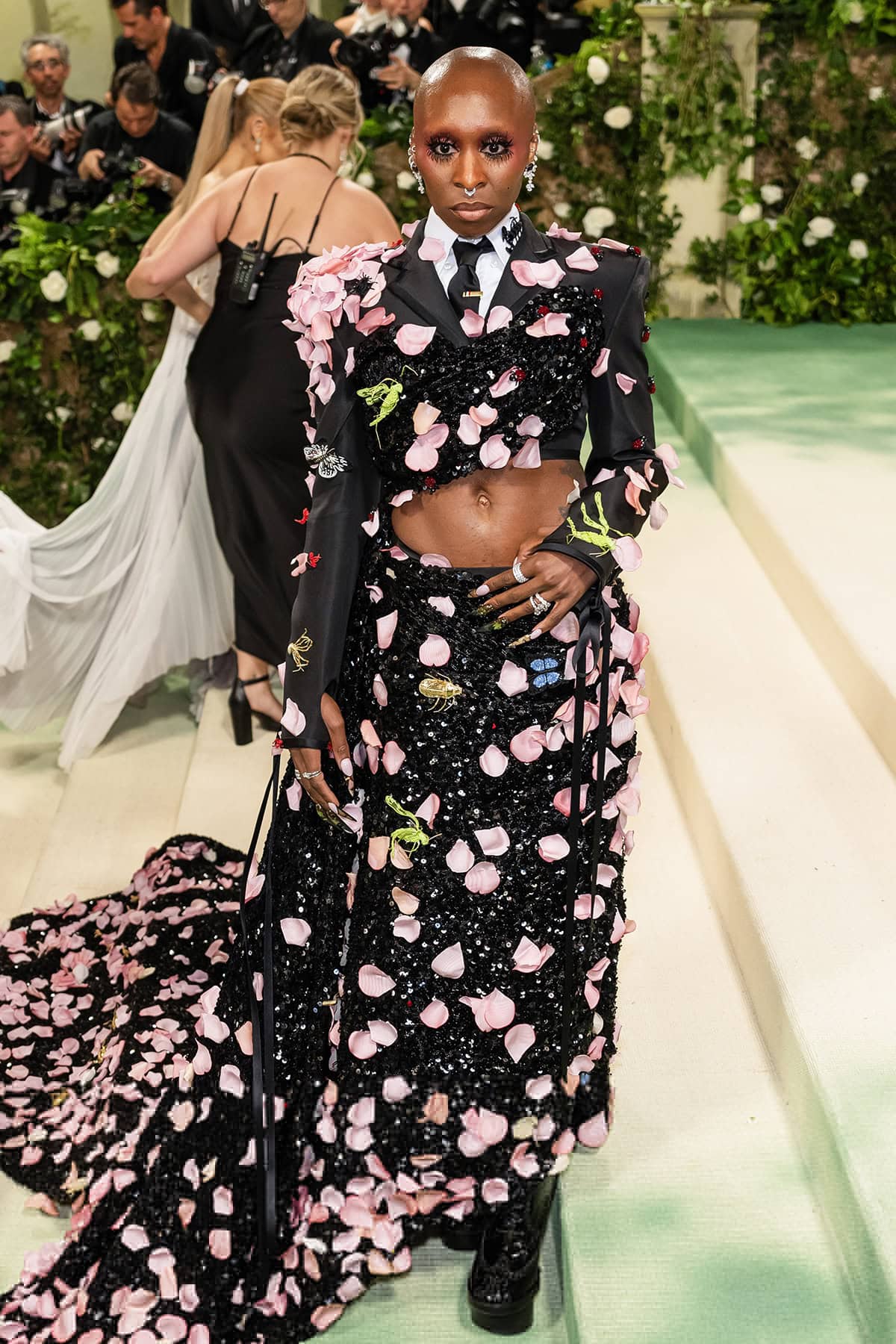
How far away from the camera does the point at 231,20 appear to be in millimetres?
7844

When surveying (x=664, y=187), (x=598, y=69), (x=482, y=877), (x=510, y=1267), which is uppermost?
(x=598, y=69)

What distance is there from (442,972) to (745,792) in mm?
1183

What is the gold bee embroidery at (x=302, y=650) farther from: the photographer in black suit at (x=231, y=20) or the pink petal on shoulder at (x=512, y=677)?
the photographer in black suit at (x=231, y=20)

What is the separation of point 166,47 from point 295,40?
106cm

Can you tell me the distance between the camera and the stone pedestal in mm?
6445

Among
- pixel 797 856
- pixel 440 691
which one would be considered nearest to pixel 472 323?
pixel 440 691

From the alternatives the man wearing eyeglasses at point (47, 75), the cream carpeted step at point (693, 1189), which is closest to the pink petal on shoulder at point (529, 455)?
the cream carpeted step at point (693, 1189)

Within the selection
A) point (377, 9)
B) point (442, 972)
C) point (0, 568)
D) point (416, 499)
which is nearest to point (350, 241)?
point (0, 568)

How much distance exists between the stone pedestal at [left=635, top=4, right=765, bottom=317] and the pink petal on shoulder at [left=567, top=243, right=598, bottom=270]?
15.6 feet

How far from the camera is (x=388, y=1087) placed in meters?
2.44

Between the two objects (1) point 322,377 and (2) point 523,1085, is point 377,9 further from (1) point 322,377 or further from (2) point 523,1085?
(2) point 523,1085

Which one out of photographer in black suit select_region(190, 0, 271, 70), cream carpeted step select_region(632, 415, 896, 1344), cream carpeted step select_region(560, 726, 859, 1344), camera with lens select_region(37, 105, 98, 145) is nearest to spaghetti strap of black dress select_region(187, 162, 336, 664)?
cream carpeted step select_region(632, 415, 896, 1344)

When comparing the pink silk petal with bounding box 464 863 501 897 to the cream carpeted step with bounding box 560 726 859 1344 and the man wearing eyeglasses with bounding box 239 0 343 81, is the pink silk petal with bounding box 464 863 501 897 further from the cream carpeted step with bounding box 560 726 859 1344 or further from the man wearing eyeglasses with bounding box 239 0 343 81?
the man wearing eyeglasses with bounding box 239 0 343 81

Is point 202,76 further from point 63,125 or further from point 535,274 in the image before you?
point 535,274
